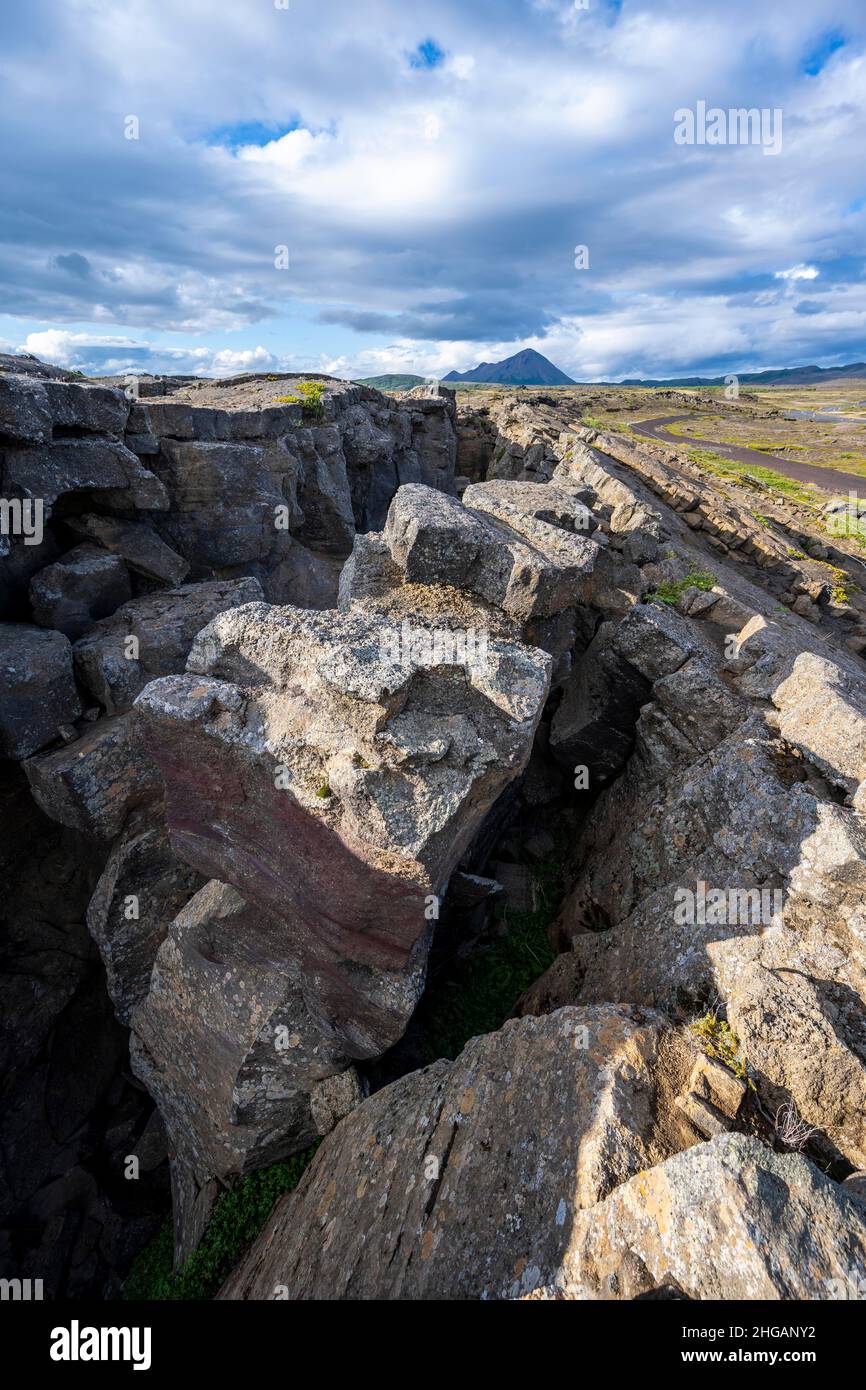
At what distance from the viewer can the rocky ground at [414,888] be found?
23.3ft

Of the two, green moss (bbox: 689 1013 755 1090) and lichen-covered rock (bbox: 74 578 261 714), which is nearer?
green moss (bbox: 689 1013 755 1090)

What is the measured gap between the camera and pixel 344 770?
888 cm

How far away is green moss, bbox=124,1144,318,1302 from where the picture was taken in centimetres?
1064

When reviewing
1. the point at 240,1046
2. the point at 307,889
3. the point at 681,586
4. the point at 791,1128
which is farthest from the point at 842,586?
the point at 240,1046

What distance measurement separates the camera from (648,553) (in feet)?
58.3

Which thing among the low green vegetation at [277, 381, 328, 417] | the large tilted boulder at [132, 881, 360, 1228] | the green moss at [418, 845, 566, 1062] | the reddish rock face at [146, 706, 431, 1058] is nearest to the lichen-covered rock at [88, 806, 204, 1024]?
the large tilted boulder at [132, 881, 360, 1228]

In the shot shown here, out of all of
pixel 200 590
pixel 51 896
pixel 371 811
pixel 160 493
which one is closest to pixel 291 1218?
pixel 371 811

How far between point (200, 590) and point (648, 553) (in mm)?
12134

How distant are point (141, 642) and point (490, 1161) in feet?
37.4

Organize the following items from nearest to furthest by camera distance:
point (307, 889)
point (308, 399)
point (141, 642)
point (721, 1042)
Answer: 1. point (721, 1042)
2. point (307, 889)
3. point (141, 642)
4. point (308, 399)

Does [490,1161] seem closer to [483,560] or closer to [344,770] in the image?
[344,770]

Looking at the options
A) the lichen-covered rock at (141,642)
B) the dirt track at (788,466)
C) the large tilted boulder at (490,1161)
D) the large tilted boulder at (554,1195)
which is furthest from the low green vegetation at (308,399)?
the dirt track at (788,466)

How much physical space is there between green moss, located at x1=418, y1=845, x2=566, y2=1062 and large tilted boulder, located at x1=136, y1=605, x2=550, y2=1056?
2916 millimetres

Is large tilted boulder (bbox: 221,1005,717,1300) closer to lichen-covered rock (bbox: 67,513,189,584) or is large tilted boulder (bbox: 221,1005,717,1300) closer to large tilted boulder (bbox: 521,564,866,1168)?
large tilted boulder (bbox: 521,564,866,1168)
